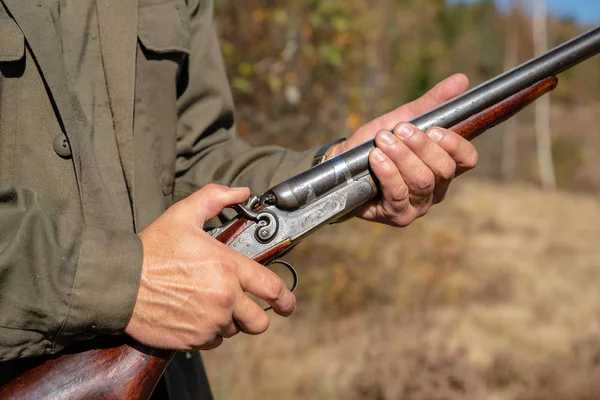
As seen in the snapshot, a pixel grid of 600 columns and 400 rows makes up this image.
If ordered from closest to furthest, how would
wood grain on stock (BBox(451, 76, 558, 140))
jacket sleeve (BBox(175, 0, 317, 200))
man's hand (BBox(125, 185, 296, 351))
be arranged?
1. man's hand (BBox(125, 185, 296, 351))
2. wood grain on stock (BBox(451, 76, 558, 140))
3. jacket sleeve (BBox(175, 0, 317, 200))

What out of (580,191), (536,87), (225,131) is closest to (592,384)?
(536,87)

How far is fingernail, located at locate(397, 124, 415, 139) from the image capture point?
221 centimetres

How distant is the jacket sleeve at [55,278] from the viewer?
167 cm

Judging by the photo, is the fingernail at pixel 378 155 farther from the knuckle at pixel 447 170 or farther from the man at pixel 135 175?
the knuckle at pixel 447 170

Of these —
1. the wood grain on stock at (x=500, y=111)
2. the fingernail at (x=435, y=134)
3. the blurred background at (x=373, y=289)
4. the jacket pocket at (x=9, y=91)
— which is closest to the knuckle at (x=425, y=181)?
the fingernail at (x=435, y=134)

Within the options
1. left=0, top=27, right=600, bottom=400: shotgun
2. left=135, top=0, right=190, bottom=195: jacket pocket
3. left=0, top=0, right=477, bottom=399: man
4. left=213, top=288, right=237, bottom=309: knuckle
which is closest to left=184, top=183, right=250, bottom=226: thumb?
left=0, top=0, right=477, bottom=399: man

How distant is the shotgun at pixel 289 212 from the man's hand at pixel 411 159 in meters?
0.06

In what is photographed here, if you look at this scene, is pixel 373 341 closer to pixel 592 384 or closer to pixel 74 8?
pixel 592 384

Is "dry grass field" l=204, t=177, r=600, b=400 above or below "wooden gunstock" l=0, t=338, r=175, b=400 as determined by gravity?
below

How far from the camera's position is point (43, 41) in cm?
191

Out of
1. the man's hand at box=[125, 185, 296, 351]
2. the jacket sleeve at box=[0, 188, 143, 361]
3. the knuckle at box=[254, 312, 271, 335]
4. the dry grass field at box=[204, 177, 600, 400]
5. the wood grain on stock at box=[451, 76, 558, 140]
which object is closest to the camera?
the jacket sleeve at box=[0, 188, 143, 361]

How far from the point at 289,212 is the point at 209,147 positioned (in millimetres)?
536

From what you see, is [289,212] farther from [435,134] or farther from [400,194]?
[435,134]

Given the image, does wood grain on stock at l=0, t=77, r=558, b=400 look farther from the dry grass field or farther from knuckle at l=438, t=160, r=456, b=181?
the dry grass field
